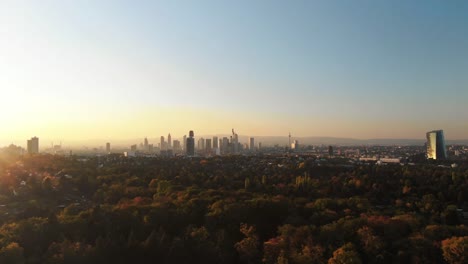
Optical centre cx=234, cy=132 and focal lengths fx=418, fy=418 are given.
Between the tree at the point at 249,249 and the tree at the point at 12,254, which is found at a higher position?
the tree at the point at 12,254

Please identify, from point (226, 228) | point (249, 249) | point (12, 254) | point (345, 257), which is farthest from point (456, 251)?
point (12, 254)

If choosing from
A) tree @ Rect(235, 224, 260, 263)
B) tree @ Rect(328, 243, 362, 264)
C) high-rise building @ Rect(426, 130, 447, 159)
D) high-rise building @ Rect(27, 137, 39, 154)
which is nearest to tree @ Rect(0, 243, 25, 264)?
tree @ Rect(235, 224, 260, 263)

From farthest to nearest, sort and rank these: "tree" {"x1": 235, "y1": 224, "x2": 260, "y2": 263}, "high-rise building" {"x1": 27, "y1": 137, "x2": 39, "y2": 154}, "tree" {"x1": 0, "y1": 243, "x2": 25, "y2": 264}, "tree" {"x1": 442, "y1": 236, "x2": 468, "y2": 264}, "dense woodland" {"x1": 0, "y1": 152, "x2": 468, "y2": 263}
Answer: "high-rise building" {"x1": 27, "y1": 137, "x2": 39, "y2": 154}, "tree" {"x1": 235, "y1": 224, "x2": 260, "y2": 263}, "dense woodland" {"x1": 0, "y1": 152, "x2": 468, "y2": 263}, "tree" {"x1": 0, "y1": 243, "x2": 25, "y2": 264}, "tree" {"x1": 442, "y1": 236, "x2": 468, "y2": 264}

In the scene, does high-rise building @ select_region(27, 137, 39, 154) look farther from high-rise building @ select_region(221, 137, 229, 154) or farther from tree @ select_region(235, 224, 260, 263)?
tree @ select_region(235, 224, 260, 263)

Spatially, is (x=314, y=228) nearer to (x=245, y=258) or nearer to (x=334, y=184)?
(x=245, y=258)

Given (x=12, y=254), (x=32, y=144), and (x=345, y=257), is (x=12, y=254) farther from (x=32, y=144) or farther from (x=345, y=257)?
(x=32, y=144)

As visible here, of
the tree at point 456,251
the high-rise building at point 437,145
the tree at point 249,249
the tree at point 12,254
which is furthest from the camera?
the high-rise building at point 437,145

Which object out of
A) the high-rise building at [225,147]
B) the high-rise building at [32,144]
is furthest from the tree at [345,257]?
the high-rise building at [225,147]

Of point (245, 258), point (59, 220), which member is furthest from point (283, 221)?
point (59, 220)

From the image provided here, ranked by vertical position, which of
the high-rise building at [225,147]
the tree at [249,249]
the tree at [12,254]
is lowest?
the tree at [249,249]

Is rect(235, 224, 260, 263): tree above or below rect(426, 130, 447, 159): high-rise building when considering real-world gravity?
below

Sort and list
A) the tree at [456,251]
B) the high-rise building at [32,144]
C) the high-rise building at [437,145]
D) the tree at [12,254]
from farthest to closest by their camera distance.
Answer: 1. the high-rise building at [32,144]
2. the high-rise building at [437,145]
3. the tree at [12,254]
4. the tree at [456,251]

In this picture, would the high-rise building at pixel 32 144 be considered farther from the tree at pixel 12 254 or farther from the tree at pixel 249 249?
the tree at pixel 249 249
